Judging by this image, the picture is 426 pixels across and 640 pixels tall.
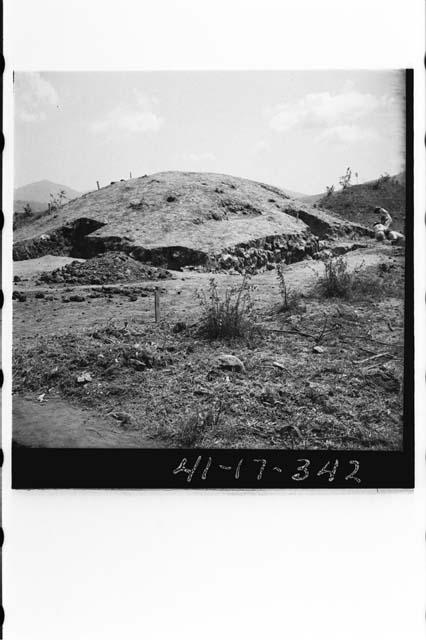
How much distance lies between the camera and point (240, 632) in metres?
2.76

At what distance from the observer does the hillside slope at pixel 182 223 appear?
3100 millimetres

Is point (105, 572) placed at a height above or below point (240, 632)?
above

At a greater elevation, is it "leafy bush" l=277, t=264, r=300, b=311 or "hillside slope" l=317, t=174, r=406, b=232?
"hillside slope" l=317, t=174, r=406, b=232

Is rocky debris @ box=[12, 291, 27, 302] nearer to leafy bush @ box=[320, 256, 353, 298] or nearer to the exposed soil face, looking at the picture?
the exposed soil face

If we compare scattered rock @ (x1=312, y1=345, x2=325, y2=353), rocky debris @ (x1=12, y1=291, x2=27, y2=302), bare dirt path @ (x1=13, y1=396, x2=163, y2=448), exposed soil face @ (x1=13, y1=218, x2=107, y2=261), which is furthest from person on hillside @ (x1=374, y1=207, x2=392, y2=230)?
rocky debris @ (x1=12, y1=291, x2=27, y2=302)

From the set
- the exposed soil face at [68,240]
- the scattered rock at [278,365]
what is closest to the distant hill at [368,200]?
the scattered rock at [278,365]

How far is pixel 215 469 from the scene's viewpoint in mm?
2814

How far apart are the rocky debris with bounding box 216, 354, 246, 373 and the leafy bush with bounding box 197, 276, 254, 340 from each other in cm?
12

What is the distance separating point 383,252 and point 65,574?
228 cm

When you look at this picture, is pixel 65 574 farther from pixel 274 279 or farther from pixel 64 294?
pixel 274 279

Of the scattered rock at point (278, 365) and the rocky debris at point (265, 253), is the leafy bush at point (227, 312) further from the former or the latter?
the scattered rock at point (278, 365)

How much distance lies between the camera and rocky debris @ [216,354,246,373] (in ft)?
9.60

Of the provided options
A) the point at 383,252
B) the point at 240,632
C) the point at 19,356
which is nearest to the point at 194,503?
the point at 240,632

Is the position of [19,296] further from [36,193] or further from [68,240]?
[36,193]
